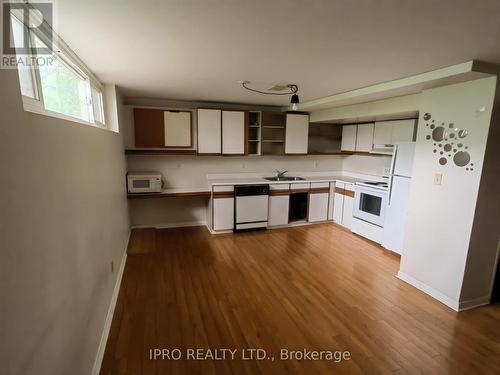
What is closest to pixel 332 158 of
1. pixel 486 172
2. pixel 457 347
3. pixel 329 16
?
pixel 486 172

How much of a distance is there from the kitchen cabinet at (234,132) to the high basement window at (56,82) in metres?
2.11

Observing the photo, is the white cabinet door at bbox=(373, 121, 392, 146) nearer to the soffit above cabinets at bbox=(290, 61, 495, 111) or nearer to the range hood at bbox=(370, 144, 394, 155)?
the range hood at bbox=(370, 144, 394, 155)

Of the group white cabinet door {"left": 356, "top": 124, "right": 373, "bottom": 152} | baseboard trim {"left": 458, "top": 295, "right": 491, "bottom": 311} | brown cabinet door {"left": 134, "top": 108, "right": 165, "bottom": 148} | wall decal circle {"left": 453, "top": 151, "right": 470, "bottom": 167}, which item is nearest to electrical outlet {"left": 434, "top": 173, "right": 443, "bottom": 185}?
wall decal circle {"left": 453, "top": 151, "right": 470, "bottom": 167}

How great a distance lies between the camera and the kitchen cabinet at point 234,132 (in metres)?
4.62

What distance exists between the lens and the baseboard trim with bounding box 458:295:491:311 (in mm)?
2613

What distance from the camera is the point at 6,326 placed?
2.57ft

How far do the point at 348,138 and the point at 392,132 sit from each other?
122 centimetres

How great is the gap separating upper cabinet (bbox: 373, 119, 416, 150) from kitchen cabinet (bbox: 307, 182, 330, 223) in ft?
3.90

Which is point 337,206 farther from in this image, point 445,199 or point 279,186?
point 445,199

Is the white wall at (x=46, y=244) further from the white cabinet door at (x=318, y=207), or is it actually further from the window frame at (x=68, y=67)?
the white cabinet door at (x=318, y=207)

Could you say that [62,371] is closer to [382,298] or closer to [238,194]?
[382,298]

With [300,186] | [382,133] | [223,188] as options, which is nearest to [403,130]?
[382,133]

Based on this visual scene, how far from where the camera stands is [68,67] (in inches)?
81.8
